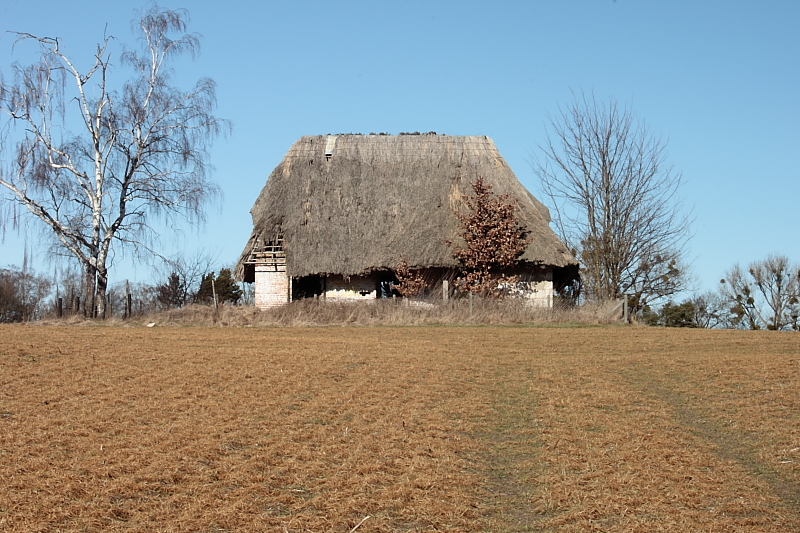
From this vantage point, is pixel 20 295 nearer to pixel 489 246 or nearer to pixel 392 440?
pixel 489 246

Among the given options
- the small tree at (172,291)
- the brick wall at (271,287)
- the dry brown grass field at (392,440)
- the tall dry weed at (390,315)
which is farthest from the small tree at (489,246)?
the small tree at (172,291)

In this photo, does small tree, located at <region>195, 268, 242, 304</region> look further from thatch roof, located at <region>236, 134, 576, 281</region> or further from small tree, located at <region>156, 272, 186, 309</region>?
thatch roof, located at <region>236, 134, 576, 281</region>

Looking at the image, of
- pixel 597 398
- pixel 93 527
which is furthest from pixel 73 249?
pixel 93 527

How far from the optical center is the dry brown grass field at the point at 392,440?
20.4 ft

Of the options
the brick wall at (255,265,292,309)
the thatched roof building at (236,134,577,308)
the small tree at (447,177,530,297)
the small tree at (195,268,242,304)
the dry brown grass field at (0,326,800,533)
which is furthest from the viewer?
the small tree at (195,268,242,304)

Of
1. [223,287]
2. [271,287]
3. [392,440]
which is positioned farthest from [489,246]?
[223,287]

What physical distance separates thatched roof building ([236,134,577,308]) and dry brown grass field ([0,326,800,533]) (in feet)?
34.3

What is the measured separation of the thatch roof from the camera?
25.6 metres

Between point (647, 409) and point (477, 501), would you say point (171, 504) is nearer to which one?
point (477, 501)

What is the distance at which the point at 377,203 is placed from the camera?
89.9ft

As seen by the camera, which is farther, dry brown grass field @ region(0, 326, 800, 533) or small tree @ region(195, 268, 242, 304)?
small tree @ region(195, 268, 242, 304)

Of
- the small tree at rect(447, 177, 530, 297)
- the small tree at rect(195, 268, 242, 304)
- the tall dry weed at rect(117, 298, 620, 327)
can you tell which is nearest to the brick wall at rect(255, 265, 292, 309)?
the tall dry weed at rect(117, 298, 620, 327)

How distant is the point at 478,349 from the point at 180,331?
7953mm

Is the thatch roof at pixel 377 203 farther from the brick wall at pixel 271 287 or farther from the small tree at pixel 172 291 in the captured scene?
the small tree at pixel 172 291
